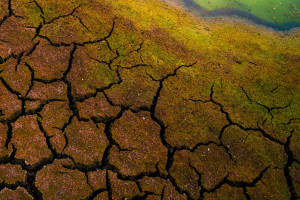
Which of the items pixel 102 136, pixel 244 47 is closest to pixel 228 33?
pixel 244 47

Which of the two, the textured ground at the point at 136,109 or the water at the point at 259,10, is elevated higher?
the water at the point at 259,10

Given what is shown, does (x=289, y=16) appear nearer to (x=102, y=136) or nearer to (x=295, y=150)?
(x=295, y=150)

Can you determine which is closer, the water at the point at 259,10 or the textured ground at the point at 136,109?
the textured ground at the point at 136,109

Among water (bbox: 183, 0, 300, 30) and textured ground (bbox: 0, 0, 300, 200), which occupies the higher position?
water (bbox: 183, 0, 300, 30)

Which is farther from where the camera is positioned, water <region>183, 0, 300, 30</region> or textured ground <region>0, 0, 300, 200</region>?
water <region>183, 0, 300, 30</region>

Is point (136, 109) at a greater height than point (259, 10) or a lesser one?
lesser
